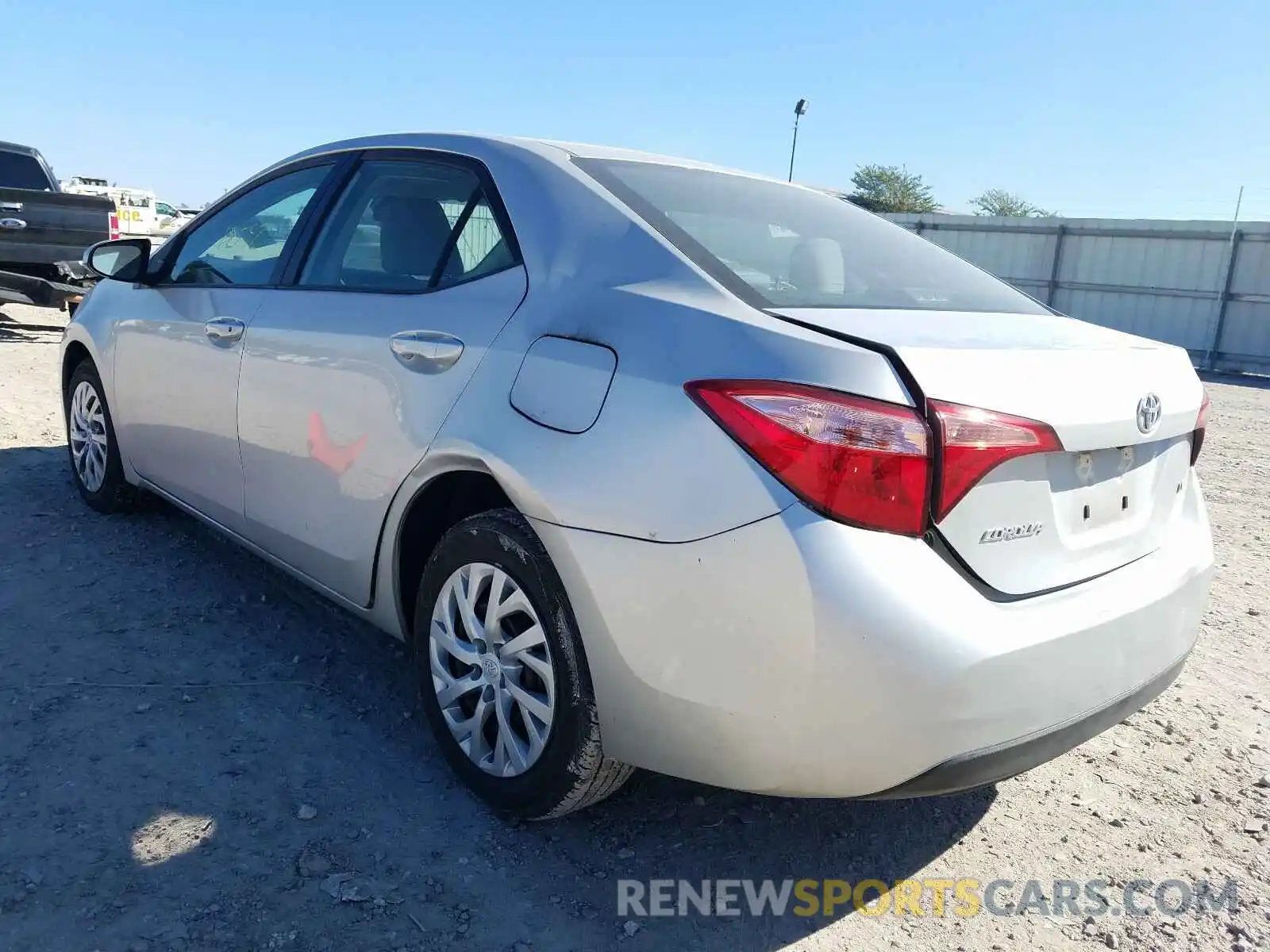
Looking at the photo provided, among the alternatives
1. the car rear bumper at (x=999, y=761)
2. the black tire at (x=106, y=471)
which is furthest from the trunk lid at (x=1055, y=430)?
the black tire at (x=106, y=471)

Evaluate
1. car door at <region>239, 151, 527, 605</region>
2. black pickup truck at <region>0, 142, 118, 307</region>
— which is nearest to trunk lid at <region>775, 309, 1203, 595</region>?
car door at <region>239, 151, 527, 605</region>

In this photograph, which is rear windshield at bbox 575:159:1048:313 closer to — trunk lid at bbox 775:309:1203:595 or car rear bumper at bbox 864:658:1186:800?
trunk lid at bbox 775:309:1203:595

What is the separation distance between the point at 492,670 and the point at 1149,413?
5.28 ft

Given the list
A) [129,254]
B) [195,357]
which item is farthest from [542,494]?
[129,254]

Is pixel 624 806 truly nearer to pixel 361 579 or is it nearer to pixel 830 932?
pixel 830 932

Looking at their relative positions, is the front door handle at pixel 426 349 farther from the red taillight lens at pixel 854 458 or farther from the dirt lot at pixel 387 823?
the dirt lot at pixel 387 823

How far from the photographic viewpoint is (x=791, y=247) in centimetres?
260

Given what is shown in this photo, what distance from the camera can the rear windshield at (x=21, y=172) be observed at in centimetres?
1205

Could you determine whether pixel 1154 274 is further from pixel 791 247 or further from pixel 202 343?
pixel 202 343

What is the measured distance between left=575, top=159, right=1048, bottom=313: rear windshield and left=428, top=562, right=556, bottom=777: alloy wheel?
91 cm

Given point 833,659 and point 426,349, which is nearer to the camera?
point 833,659

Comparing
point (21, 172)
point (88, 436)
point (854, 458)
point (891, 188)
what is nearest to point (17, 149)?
point (21, 172)

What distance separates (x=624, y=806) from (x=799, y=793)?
2.48 feet

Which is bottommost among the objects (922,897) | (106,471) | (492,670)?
(922,897)
